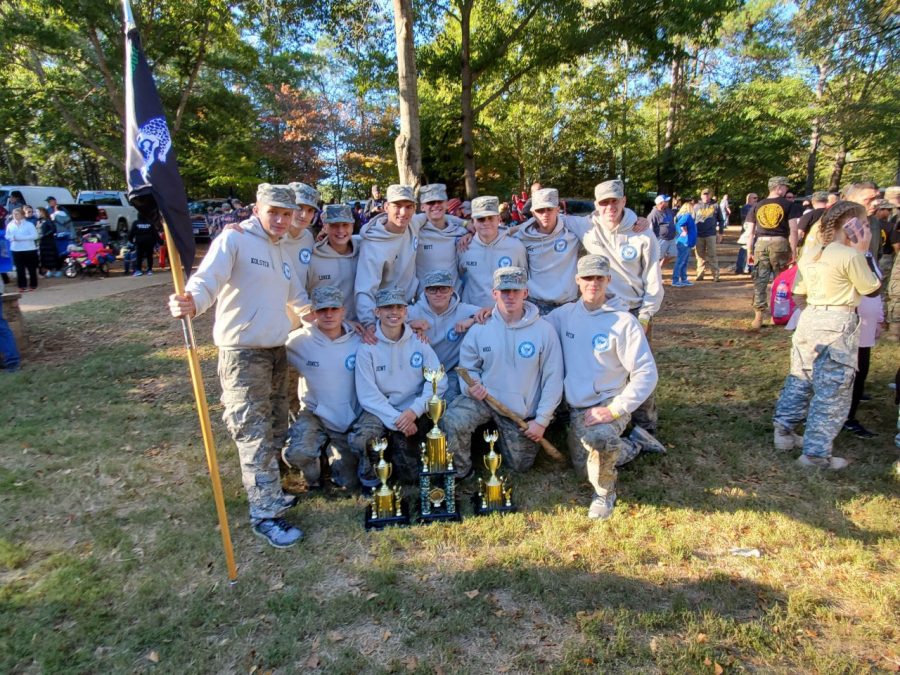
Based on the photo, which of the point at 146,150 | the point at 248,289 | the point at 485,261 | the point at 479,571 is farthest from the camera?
the point at 485,261

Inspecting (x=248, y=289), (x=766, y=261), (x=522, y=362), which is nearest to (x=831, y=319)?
(x=522, y=362)

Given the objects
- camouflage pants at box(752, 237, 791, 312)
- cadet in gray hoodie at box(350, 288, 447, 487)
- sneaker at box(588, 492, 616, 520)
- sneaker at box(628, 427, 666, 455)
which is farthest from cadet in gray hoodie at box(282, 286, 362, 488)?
camouflage pants at box(752, 237, 791, 312)

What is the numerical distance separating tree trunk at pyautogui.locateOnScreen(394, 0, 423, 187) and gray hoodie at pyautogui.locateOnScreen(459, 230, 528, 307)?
390cm

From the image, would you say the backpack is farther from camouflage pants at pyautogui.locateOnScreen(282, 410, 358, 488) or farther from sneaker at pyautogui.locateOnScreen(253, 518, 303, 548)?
sneaker at pyautogui.locateOnScreen(253, 518, 303, 548)

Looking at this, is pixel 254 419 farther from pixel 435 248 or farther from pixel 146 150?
pixel 435 248

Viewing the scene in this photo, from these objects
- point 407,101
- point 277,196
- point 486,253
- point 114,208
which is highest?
point 407,101

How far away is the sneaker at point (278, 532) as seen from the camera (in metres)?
3.78

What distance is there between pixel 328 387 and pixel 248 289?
1113mm

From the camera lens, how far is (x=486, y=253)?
5184 mm

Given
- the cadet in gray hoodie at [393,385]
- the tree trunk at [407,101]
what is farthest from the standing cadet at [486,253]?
the tree trunk at [407,101]

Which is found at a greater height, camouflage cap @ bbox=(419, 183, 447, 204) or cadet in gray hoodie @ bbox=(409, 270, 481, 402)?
camouflage cap @ bbox=(419, 183, 447, 204)

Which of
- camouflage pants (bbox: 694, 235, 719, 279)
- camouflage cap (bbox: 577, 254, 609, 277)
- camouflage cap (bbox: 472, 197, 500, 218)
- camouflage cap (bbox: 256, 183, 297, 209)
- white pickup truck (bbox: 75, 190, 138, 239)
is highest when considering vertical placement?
white pickup truck (bbox: 75, 190, 138, 239)

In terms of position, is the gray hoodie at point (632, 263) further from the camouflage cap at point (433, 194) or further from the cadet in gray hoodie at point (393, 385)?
the cadet in gray hoodie at point (393, 385)

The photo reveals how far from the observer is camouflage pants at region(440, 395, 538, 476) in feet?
14.7
